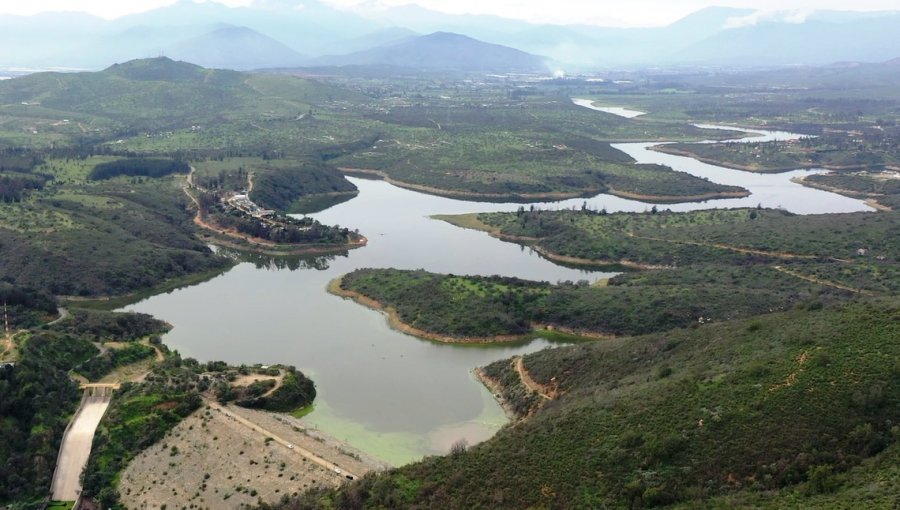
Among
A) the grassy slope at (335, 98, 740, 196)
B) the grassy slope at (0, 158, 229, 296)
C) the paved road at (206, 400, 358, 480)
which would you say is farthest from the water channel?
the grassy slope at (335, 98, 740, 196)

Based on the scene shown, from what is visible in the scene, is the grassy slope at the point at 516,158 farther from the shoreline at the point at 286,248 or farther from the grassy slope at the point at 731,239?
the shoreline at the point at 286,248

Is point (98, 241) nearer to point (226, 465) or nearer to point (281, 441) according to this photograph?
point (281, 441)

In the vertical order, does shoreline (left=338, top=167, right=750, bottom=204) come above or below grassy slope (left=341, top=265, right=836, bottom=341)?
above

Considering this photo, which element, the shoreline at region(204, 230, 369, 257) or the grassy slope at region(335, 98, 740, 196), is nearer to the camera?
the shoreline at region(204, 230, 369, 257)

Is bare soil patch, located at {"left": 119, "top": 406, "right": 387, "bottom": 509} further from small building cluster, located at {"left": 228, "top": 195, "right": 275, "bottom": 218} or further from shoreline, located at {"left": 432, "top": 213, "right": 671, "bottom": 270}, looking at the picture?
small building cluster, located at {"left": 228, "top": 195, "right": 275, "bottom": 218}

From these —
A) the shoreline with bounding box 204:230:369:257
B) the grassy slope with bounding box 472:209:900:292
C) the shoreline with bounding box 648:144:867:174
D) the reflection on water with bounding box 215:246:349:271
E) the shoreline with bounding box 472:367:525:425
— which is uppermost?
the shoreline with bounding box 648:144:867:174

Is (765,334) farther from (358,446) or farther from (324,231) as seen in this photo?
(324,231)

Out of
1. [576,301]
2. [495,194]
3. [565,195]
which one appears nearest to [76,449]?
[576,301]
